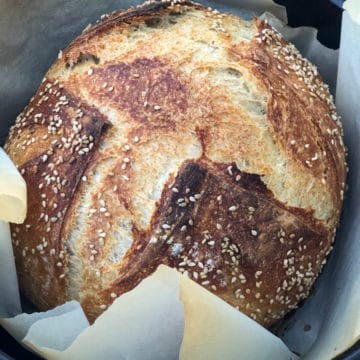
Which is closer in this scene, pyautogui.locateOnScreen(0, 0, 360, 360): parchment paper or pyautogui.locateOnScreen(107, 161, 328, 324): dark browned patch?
pyautogui.locateOnScreen(107, 161, 328, 324): dark browned patch

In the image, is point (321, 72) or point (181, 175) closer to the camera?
point (181, 175)

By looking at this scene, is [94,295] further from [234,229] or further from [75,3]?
[75,3]

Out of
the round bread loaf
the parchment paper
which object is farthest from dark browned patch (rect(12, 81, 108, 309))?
the parchment paper

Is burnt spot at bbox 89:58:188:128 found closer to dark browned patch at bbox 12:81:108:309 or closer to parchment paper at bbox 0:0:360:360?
dark browned patch at bbox 12:81:108:309

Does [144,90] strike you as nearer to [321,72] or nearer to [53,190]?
[53,190]

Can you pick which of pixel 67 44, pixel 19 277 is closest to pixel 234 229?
pixel 19 277

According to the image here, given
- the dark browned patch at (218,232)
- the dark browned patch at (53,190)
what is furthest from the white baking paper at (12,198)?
the dark browned patch at (218,232)

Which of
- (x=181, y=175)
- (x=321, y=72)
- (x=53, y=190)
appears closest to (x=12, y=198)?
(x=53, y=190)
